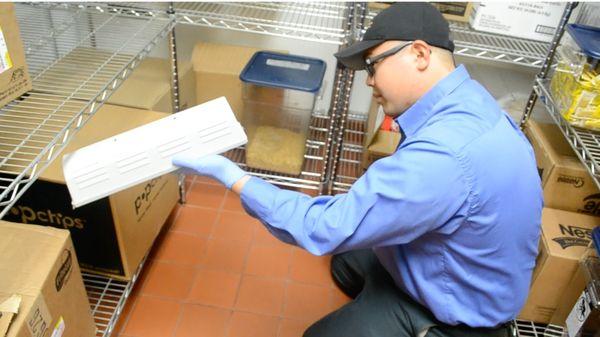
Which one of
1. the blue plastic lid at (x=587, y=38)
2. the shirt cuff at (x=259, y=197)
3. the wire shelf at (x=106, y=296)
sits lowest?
the wire shelf at (x=106, y=296)

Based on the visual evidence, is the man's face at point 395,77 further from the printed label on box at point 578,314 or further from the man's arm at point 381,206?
the printed label on box at point 578,314

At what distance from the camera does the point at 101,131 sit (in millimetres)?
1430

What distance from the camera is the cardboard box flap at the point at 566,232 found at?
4.46 feet

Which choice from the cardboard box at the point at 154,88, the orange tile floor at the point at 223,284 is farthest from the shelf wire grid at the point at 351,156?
the cardboard box at the point at 154,88

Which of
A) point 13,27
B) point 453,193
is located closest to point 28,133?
point 13,27

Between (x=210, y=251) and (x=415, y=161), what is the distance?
1.16 meters

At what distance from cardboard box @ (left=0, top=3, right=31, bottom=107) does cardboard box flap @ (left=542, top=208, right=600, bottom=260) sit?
153 cm

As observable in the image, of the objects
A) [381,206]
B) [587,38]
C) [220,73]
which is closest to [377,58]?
[381,206]

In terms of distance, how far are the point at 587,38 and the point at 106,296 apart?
5.83 ft

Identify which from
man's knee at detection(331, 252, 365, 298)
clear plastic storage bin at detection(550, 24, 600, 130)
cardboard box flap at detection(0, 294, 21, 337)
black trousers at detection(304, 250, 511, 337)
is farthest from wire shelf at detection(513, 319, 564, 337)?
cardboard box flap at detection(0, 294, 21, 337)

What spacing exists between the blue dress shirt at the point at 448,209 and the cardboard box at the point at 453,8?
815 mm

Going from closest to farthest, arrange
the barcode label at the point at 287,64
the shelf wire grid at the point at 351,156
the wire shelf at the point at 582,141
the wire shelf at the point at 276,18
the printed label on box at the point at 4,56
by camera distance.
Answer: the printed label on box at the point at 4,56
the wire shelf at the point at 582,141
the wire shelf at the point at 276,18
the barcode label at the point at 287,64
the shelf wire grid at the point at 351,156

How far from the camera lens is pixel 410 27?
981mm

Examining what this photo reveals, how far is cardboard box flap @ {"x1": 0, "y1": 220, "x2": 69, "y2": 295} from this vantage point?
90cm
